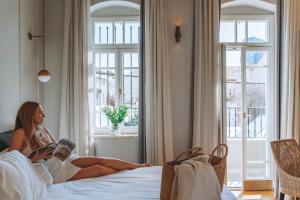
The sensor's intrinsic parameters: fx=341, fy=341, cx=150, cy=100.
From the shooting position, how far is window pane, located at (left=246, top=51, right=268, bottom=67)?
479 centimetres

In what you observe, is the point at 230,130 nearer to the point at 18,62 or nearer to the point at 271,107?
the point at 271,107

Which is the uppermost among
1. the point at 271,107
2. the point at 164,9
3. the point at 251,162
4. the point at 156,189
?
the point at 164,9

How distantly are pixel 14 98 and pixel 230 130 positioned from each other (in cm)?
301

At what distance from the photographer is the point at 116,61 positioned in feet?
15.9

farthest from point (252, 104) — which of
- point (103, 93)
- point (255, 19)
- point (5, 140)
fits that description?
point (5, 140)

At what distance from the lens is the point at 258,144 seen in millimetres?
4895

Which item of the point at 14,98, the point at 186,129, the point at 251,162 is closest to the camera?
the point at 14,98

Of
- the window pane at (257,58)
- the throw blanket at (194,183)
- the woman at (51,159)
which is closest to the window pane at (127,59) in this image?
the window pane at (257,58)

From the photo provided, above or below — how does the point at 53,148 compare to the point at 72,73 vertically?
below

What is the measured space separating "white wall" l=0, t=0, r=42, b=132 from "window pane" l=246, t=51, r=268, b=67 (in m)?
2.88

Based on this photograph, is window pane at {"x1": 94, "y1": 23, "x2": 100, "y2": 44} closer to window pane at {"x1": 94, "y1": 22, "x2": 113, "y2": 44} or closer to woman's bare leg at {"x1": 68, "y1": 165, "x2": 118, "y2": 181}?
window pane at {"x1": 94, "y1": 22, "x2": 113, "y2": 44}

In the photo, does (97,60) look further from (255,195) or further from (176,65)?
(255,195)

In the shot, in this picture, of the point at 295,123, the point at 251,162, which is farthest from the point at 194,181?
the point at 251,162

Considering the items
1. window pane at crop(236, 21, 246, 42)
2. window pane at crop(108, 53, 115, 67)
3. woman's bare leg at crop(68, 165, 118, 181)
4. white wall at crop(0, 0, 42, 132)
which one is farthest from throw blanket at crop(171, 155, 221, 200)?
window pane at crop(236, 21, 246, 42)
